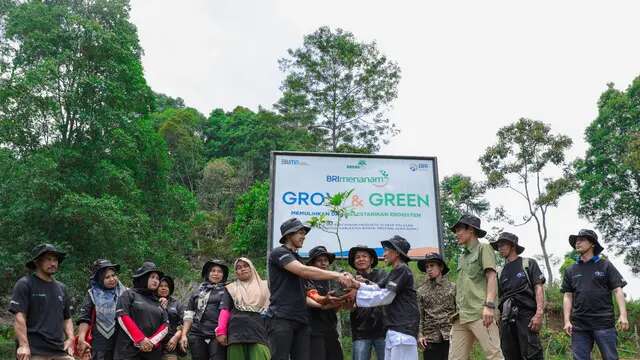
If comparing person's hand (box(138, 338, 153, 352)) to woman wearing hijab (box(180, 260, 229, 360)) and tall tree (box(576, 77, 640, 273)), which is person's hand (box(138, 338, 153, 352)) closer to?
woman wearing hijab (box(180, 260, 229, 360))

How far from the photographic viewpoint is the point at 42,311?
5938 mm

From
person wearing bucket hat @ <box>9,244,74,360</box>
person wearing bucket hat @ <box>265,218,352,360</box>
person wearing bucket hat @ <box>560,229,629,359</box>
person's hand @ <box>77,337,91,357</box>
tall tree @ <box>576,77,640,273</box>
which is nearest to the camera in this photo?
person wearing bucket hat @ <box>265,218,352,360</box>

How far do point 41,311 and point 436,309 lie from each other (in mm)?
4166

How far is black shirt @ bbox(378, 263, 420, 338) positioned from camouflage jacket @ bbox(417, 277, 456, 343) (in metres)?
1.71

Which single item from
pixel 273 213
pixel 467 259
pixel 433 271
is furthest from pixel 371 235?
pixel 467 259

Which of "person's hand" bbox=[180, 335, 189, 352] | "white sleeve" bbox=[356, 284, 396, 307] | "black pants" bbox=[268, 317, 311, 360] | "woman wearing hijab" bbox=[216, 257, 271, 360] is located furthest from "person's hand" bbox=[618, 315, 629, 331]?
"person's hand" bbox=[180, 335, 189, 352]

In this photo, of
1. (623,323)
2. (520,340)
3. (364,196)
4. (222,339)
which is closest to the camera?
(623,323)

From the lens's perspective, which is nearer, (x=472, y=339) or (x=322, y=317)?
(x=322, y=317)

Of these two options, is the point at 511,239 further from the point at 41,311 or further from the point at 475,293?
the point at 41,311

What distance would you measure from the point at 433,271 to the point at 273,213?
368cm

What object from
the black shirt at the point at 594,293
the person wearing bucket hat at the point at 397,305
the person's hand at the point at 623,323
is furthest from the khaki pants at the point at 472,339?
the person's hand at the point at 623,323

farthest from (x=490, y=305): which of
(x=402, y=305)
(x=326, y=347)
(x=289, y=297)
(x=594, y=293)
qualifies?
(x=289, y=297)

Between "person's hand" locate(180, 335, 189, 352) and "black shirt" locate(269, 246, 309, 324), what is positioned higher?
"black shirt" locate(269, 246, 309, 324)

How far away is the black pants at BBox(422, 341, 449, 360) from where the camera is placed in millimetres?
7391
